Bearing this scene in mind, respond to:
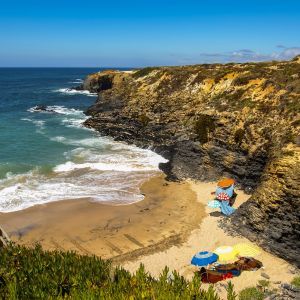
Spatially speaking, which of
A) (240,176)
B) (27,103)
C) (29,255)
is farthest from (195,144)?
(27,103)

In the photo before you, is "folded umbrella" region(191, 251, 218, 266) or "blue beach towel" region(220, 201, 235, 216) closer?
"folded umbrella" region(191, 251, 218, 266)

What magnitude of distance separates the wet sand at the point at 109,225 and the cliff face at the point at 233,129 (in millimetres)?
4657

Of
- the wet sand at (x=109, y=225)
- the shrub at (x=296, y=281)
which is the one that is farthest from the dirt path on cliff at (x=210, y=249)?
the wet sand at (x=109, y=225)

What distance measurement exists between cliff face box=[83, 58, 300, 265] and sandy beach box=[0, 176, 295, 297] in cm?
223

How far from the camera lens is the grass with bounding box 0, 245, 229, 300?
9.85m

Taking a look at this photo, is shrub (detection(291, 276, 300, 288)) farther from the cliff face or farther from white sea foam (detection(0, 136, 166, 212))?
white sea foam (detection(0, 136, 166, 212))

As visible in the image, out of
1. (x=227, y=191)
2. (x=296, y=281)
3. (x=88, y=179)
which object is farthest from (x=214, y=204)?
(x=88, y=179)

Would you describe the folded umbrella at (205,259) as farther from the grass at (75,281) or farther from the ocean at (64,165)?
the ocean at (64,165)

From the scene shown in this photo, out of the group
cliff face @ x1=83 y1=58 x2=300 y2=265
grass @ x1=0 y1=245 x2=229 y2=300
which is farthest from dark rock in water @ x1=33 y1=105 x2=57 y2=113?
grass @ x1=0 y1=245 x2=229 y2=300

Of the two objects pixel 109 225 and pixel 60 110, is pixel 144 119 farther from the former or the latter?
pixel 60 110

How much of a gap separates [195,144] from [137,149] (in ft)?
33.5

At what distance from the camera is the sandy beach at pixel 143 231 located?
70.8ft

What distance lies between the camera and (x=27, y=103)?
87.6 metres

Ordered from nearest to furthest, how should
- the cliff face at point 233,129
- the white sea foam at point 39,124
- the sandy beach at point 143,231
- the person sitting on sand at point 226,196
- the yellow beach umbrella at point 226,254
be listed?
the yellow beach umbrella at point 226,254 → the sandy beach at point 143,231 → the cliff face at point 233,129 → the person sitting on sand at point 226,196 → the white sea foam at point 39,124
